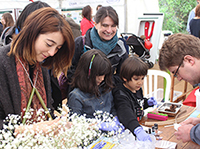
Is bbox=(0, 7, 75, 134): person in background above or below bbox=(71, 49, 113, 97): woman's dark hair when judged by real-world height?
above

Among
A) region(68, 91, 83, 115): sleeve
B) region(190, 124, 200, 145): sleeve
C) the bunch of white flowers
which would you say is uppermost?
the bunch of white flowers

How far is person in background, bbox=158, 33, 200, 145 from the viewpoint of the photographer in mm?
1540

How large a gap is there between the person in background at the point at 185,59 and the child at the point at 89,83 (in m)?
0.56

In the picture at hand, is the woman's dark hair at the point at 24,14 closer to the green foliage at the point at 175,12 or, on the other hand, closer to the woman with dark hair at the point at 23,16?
the woman with dark hair at the point at 23,16

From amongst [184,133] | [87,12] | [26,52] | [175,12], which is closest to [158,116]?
[184,133]

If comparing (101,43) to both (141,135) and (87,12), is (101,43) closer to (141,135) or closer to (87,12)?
(141,135)

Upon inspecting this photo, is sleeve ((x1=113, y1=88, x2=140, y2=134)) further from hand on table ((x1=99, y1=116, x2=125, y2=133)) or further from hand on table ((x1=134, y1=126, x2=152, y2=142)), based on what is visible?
hand on table ((x1=99, y1=116, x2=125, y2=133))

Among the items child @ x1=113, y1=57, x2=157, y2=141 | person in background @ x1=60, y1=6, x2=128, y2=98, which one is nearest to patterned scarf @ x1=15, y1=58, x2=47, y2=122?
person in background @ x1=60, y1=6, x2=128, y2=98

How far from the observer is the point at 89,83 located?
1.95 metres

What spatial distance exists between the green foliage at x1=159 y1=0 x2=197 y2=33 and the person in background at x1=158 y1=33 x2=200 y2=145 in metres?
9.62

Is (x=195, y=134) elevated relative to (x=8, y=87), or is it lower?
lower

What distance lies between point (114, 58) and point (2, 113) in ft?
4.40

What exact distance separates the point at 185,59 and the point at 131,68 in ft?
2.41

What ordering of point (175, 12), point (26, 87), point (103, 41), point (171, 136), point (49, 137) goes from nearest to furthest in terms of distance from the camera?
point (49, 137)
point (26, 87)
point (171, 136)
point (103, 41)
point (175, 12)
